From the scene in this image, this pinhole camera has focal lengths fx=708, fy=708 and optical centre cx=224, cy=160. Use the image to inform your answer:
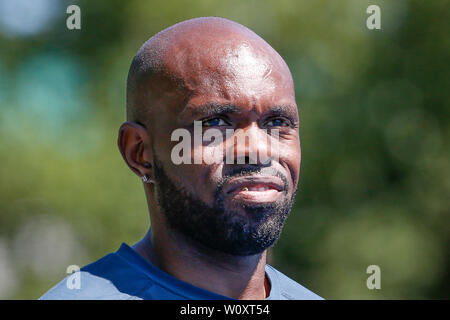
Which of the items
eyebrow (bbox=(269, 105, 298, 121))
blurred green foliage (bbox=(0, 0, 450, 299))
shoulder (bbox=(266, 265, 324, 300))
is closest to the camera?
eyebrow (bbox=(269, 105, 298, 121))

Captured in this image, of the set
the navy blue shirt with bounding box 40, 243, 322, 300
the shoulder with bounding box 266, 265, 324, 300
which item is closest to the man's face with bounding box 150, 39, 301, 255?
the navy blue shirt with bounding box 40, 243, 322, 300

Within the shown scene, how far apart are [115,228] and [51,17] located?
10.0 ft

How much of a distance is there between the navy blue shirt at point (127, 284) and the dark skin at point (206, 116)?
0.06 m

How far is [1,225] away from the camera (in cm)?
889

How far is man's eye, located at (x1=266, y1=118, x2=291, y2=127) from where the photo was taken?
2.78m

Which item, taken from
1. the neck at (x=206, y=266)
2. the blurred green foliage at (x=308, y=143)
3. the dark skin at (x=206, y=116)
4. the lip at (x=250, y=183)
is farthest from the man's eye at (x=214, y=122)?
the blurred green foliage at (x=308, y=143)

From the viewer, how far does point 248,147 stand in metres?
2.65

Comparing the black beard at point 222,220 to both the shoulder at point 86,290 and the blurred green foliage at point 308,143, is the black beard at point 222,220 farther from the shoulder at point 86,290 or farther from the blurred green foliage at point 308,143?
the blurred green foliage at point 308,143

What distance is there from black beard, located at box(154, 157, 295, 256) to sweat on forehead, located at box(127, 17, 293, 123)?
0.30 m

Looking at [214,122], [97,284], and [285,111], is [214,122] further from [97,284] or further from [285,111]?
[97,284]

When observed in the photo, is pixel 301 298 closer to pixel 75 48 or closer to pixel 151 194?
pixel 151 194

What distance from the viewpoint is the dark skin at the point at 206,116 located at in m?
2.67

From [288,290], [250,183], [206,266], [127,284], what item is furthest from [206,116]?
[288,290]

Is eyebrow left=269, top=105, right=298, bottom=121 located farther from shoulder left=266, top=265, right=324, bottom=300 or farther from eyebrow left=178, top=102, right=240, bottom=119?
shoulder left=266, top=265, right=324, bottom=300
